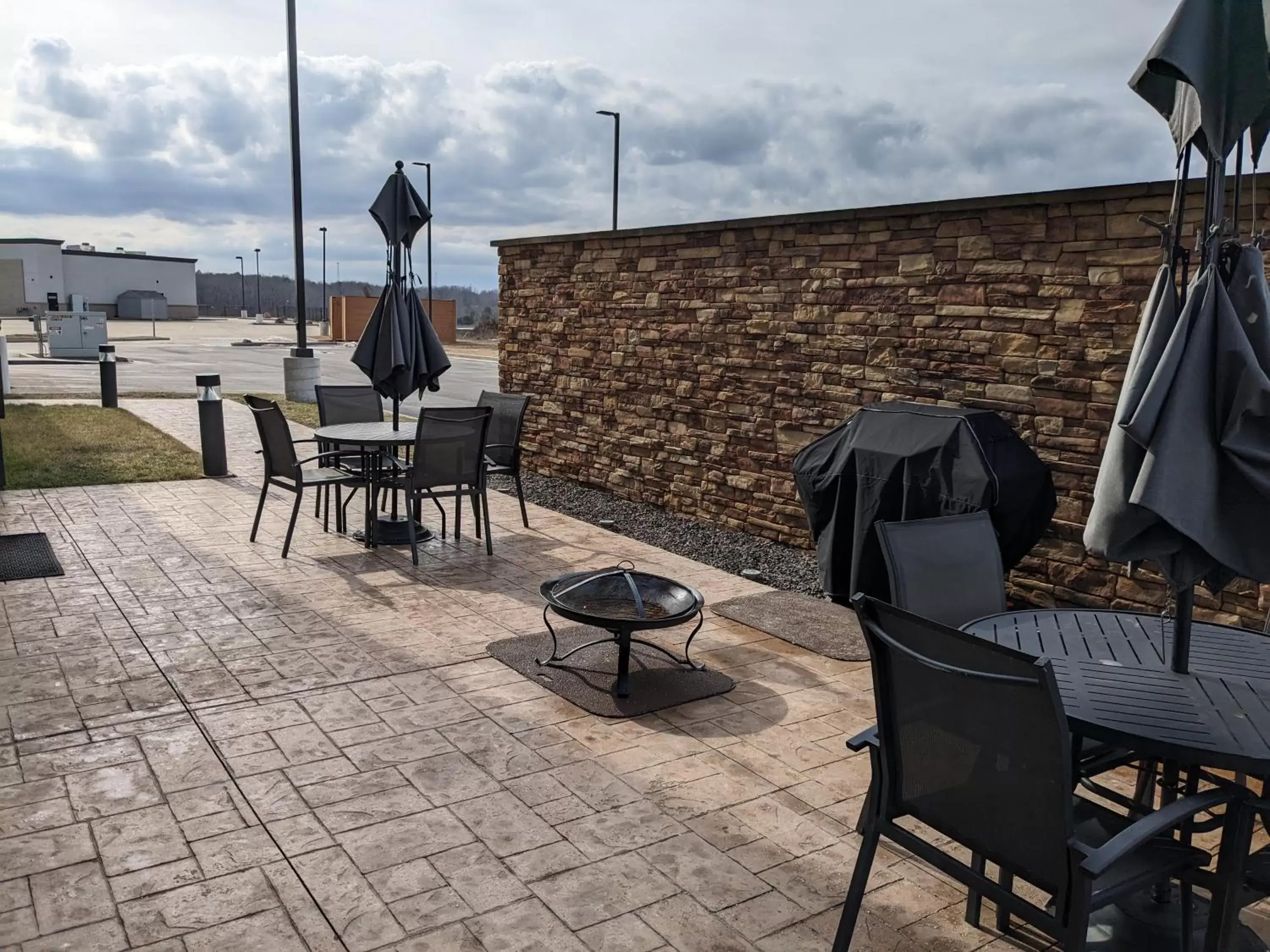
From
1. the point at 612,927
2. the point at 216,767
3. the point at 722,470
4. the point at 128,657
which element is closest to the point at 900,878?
the point at 612,927

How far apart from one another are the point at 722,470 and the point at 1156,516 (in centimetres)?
536

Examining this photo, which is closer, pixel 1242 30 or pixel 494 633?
pixel 1242 30

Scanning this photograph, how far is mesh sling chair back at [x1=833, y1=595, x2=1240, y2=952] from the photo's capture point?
2.04m

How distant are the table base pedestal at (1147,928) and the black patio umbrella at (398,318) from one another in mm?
5624

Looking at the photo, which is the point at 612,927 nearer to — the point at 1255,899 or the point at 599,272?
the point at 1255,899

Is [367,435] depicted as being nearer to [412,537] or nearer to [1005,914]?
[412,537]

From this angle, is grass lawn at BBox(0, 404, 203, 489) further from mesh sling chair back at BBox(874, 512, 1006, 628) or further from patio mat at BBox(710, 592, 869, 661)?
mesh sling chair back at BBox(874, 512, 1006, 628)

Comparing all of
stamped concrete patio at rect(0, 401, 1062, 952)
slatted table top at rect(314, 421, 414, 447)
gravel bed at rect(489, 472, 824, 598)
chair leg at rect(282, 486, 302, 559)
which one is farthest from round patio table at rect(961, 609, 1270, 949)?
chair leg at rect(282, 486, 302, 559)

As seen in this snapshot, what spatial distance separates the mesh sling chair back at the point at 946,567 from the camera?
10.5 ft

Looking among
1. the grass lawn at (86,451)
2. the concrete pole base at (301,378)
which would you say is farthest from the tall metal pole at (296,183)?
the grass lawn at (86,451)

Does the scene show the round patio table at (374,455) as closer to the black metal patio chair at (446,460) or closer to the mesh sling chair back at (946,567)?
the black metal patio chair at (446,460)

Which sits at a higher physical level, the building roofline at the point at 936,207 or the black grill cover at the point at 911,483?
the building roofline at the point at 936,207

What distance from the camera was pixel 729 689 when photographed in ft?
14.9

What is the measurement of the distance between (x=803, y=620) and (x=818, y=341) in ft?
7.15
